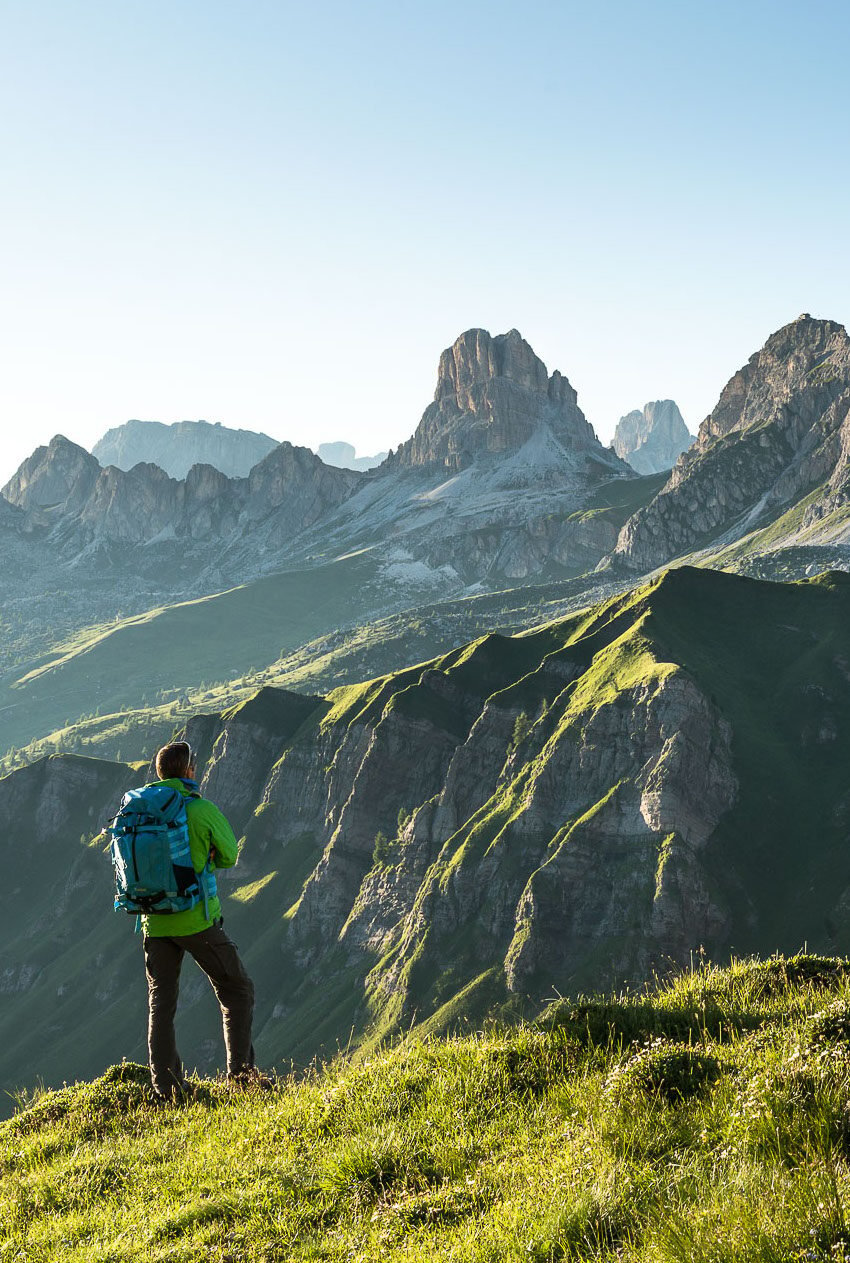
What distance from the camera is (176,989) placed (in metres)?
15.8

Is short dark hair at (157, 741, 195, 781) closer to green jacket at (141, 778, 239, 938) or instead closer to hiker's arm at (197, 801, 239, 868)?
green jacket at (141, 778, 239, 938)

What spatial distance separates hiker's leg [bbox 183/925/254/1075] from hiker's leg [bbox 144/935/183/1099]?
412 millimetres

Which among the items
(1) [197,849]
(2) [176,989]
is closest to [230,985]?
(2) [176,989]

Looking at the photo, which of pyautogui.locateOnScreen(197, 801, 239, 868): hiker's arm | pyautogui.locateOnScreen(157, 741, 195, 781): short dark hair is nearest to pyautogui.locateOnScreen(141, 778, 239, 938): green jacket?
pyautogui.locateOnScreen(197, 801, 239, 868): hiker's arm

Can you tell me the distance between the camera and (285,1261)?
9023 millimetres

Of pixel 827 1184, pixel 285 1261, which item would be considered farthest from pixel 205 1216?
pixel 827 1184

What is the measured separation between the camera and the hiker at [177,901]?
14.1 metres

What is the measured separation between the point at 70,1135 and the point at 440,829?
616 feet

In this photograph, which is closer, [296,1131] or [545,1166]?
[545,1166]

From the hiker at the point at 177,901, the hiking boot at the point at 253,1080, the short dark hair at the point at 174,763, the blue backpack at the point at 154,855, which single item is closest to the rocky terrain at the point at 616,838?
the hiking boot at the point at 253,1080

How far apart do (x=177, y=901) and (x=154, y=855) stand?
803mm

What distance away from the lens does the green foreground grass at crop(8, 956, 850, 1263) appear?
26.3ft

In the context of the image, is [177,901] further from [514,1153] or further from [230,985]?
[514,1153]

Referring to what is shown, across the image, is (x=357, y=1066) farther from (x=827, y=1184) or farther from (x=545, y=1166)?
(x=827, y=1184)
